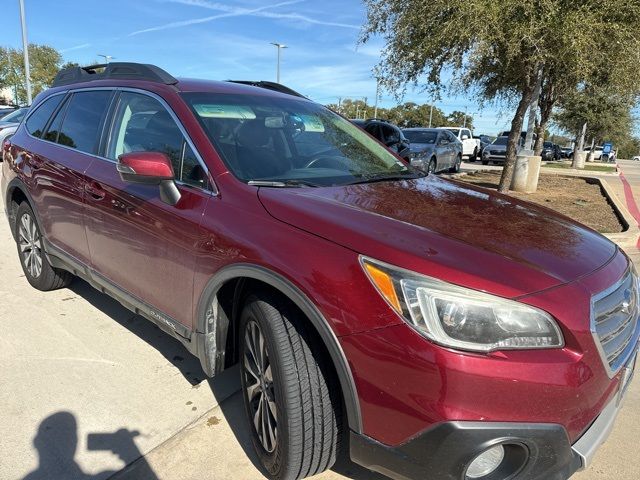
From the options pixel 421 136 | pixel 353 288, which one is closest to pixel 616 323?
pixel 353 288

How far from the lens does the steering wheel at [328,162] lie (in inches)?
119

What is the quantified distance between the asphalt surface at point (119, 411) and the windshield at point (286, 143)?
4.61ft

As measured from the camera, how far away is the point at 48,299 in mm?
4484

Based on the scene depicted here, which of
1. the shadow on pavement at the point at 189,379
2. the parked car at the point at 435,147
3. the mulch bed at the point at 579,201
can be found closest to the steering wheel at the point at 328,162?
the shadow on pavement at the point at 189,379

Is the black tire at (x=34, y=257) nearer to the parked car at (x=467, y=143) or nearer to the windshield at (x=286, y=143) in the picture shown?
the windshield at (x=286, y=143)

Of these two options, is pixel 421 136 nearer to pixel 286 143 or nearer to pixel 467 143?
pixel 467 143

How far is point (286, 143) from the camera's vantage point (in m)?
3.10

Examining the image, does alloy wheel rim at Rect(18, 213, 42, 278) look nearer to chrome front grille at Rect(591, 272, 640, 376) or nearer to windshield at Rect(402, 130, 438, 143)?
chrome front grille at Rect(591, 272, 640, 376)

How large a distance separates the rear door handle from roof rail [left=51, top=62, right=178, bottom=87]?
0.75 metres

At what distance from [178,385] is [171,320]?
0.60 metres

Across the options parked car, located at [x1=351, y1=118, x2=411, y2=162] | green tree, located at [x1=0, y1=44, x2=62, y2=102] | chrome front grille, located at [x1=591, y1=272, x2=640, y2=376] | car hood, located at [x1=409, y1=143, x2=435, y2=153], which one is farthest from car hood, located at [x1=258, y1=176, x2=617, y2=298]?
green tree, located at [x1=0, y1=44, x2=62, y2=102]

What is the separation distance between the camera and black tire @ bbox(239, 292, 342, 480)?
209 centimetres

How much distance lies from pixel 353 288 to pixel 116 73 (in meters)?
2.69

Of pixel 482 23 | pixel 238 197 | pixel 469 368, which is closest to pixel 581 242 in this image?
pixel 469 368
